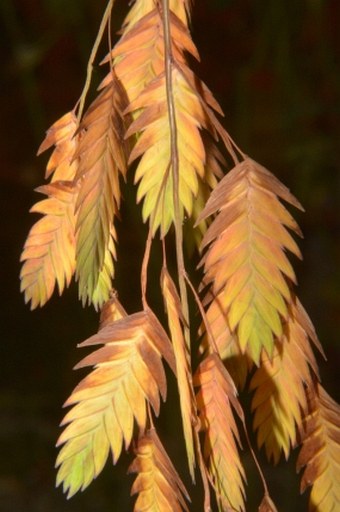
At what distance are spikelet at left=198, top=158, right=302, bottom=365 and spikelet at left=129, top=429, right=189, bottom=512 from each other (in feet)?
0.27

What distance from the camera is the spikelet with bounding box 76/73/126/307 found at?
609 mm

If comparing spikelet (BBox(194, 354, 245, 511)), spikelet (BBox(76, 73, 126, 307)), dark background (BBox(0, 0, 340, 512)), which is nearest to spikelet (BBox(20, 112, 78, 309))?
spikelet (BBox(76, 73, 126, 307))

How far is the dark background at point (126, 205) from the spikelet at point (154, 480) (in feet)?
5.84

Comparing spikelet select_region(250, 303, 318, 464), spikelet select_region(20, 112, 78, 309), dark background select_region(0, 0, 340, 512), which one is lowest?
spikelet select_region(250, 303, 318, 464)

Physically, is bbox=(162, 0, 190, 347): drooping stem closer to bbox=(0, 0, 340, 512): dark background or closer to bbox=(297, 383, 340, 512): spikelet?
bbox=(297, 383, 340, 512): spikelet

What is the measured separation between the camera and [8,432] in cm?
289

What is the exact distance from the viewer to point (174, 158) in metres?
0.59

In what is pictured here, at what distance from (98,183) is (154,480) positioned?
189 mm

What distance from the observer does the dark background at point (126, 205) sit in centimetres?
250

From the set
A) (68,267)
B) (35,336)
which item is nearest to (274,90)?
(35,336)

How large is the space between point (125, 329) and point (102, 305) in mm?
72

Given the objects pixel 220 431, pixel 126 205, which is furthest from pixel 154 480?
pixel 126 205

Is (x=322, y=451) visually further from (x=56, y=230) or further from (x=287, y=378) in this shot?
(x=56, y=230)

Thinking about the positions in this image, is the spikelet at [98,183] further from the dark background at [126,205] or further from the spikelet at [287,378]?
the dark background at [126,205]
